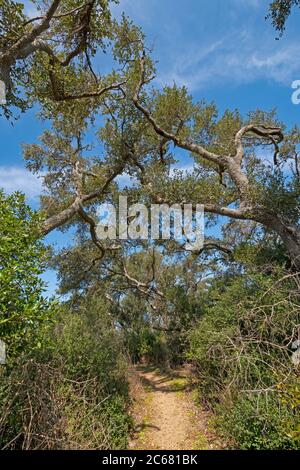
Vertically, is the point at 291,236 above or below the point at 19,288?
above

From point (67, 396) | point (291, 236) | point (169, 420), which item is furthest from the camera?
point (291, 236)

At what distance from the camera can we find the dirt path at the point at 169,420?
241 inches

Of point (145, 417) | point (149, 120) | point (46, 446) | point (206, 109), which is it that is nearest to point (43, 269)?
point (46, 446)

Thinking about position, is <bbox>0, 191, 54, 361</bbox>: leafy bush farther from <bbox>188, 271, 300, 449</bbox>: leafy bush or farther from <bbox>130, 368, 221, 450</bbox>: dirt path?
<bbox>130, 368, 221, 450</bbox>: dirt path

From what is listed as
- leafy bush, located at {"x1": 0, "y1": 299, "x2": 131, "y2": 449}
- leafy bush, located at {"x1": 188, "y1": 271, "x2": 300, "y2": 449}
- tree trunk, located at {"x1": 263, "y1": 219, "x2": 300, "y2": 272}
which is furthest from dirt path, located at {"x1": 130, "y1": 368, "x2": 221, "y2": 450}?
tree trunk, located at {"x1": 263, "y1": 219, "x2": 300, "y2": 272}

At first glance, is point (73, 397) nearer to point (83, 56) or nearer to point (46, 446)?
point (46, 446)

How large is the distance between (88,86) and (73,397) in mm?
8047

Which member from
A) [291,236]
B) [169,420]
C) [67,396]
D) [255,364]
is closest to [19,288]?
[67,396]

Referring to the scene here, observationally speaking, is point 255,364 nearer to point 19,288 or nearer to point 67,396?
point 67,396

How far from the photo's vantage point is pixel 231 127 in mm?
12141

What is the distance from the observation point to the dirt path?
612 cm

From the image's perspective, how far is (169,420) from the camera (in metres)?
7.75

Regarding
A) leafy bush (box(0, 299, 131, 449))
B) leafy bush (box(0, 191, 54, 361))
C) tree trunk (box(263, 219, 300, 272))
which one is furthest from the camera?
tree trunk (box(263, 219, 300, 272))

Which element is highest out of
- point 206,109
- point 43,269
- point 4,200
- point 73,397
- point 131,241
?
point 206,109
